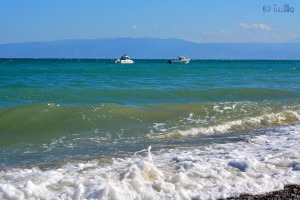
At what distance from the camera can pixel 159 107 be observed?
743 inches

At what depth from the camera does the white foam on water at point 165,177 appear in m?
7.09

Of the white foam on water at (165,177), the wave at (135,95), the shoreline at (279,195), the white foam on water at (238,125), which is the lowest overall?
the wave at (135,95)

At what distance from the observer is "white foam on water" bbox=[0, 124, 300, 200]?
23.3 feet

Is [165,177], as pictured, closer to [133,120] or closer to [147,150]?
[147,150]

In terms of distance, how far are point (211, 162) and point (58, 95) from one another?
15.8 m

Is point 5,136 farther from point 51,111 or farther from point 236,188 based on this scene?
point 236,188

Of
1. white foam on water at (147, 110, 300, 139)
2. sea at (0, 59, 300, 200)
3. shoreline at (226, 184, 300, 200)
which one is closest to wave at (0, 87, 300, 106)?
sea at (0, 59, 300, 200)

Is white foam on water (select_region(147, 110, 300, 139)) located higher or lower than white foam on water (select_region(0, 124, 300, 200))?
lower

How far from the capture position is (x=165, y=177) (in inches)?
310

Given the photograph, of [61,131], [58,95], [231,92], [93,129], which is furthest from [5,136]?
[231,92]

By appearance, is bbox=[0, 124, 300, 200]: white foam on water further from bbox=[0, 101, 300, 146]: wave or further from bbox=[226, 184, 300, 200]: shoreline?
bbox=[0, 101, 300, 146]: wave

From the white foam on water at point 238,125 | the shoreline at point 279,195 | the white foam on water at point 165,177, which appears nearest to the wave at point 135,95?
the white foam on water at point 238,125

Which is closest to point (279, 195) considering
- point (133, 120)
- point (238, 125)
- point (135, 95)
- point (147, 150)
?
point (147, 150)

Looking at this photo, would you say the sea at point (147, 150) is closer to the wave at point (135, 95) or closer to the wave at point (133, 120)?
the wave at point (133, 120)
